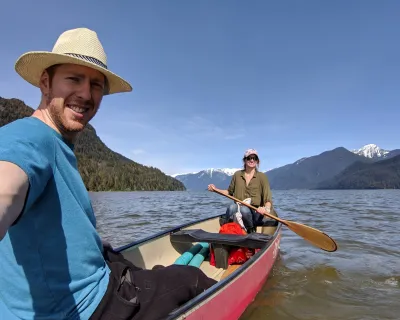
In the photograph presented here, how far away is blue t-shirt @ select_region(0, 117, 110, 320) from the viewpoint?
1.54 meters

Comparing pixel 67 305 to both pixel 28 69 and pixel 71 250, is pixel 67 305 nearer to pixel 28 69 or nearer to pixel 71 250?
pixel 71 250

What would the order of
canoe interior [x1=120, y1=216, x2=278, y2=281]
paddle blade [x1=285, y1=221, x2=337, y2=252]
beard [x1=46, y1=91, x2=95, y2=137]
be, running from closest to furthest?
beard [x1=46, y1=91, x2=95, y2=137], canoe interior [x1=120, y1=216, x2=278, y2=281], paddle blade [x1=285, y1=221, x2=337, y2=252]

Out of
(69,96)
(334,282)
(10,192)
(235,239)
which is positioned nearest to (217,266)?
(235,239)

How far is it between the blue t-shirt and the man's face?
121 millimetres

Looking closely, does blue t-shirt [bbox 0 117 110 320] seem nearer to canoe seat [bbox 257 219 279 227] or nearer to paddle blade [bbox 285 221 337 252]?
paddle blade [bbox 285 221 337 252]

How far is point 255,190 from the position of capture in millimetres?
9086

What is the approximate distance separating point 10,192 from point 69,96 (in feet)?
2.72

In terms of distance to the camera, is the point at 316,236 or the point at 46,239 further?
the point at 316,236

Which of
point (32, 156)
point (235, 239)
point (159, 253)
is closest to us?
point (32, 156)

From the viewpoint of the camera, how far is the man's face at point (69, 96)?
1.94m

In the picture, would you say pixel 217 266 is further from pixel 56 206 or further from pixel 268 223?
pixel 56 206

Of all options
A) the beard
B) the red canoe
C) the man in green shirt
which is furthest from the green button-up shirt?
the beard

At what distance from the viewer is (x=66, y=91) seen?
1977 mm

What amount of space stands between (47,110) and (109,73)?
552 millimetres
